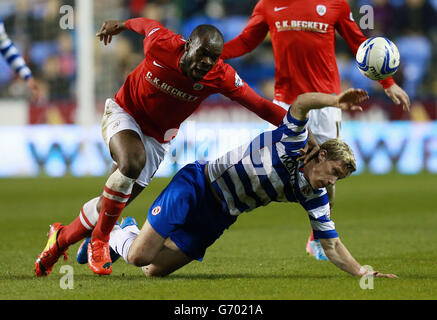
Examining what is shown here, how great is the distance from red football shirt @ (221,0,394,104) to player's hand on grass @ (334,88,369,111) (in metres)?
2.44

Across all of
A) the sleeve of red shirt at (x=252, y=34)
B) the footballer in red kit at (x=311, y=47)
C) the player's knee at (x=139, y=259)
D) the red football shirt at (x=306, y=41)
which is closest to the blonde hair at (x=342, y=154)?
the player's knee at (x=139, y=259)

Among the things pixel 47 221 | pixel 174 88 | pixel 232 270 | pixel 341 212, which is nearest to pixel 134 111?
pixel 174 88

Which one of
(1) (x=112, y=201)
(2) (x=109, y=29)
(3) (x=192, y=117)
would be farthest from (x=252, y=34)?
(3) (x=192, y=117)

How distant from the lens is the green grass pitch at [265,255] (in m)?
5.05

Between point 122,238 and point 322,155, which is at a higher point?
point 322,155

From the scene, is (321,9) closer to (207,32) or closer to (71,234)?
(207,32)

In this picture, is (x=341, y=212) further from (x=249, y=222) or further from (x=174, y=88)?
(x=174, y=88)

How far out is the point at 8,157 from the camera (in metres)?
16.6

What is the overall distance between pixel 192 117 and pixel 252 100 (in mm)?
10417

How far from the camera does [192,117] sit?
16.2 m

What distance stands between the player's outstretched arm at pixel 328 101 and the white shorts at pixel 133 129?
57.0 inches

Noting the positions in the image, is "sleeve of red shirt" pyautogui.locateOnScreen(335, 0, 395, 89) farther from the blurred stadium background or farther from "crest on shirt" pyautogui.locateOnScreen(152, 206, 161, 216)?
the blurred stadium background

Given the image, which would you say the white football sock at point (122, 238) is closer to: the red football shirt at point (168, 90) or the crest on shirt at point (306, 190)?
the red football shirt at point (168, 90)

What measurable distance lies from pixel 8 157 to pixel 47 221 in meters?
7.41
